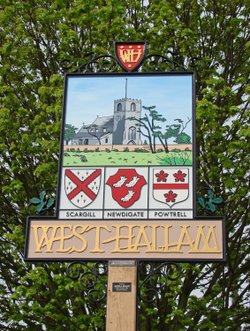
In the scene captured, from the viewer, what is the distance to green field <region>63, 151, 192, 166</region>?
8867mm

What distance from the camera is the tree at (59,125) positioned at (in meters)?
12.4

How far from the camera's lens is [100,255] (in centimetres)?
847

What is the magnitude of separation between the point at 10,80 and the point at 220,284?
6.02 m

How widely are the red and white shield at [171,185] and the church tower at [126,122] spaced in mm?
580

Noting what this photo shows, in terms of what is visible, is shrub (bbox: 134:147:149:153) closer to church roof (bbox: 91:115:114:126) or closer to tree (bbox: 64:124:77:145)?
church roof (bbox: 91:115:114:126)

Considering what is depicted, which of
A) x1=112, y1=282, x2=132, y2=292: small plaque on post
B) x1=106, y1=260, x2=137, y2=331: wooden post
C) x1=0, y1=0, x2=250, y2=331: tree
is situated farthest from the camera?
x1=0, y1=0, x2=250, y2=331: tree

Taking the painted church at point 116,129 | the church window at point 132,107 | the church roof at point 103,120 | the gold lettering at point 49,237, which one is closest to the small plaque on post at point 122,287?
the gold lettering at point 49,237

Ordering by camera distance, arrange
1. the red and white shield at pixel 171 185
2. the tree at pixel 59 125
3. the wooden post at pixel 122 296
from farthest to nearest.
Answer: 1. the tree at pixel 59 125
2. the red and white shield at pixel 171 185
3. the wooden post at pixel 122 296

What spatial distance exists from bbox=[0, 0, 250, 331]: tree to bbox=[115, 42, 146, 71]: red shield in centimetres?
237

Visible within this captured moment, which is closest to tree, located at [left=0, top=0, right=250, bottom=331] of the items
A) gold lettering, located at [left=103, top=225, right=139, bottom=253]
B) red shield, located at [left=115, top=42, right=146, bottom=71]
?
red shield, located at [left=115, top=42, right=146, bottom=71]

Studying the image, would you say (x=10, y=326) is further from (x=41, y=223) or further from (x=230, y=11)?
(x=230, y=11)

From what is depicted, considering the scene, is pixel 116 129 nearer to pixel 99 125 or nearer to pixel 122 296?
pixel 99 125

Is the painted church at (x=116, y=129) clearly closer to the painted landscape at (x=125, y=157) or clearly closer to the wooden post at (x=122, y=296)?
the painted landscape at (x=125, y=157)

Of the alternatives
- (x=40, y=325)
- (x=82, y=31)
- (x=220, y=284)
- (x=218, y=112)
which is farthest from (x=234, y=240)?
(x=82, y=31)
